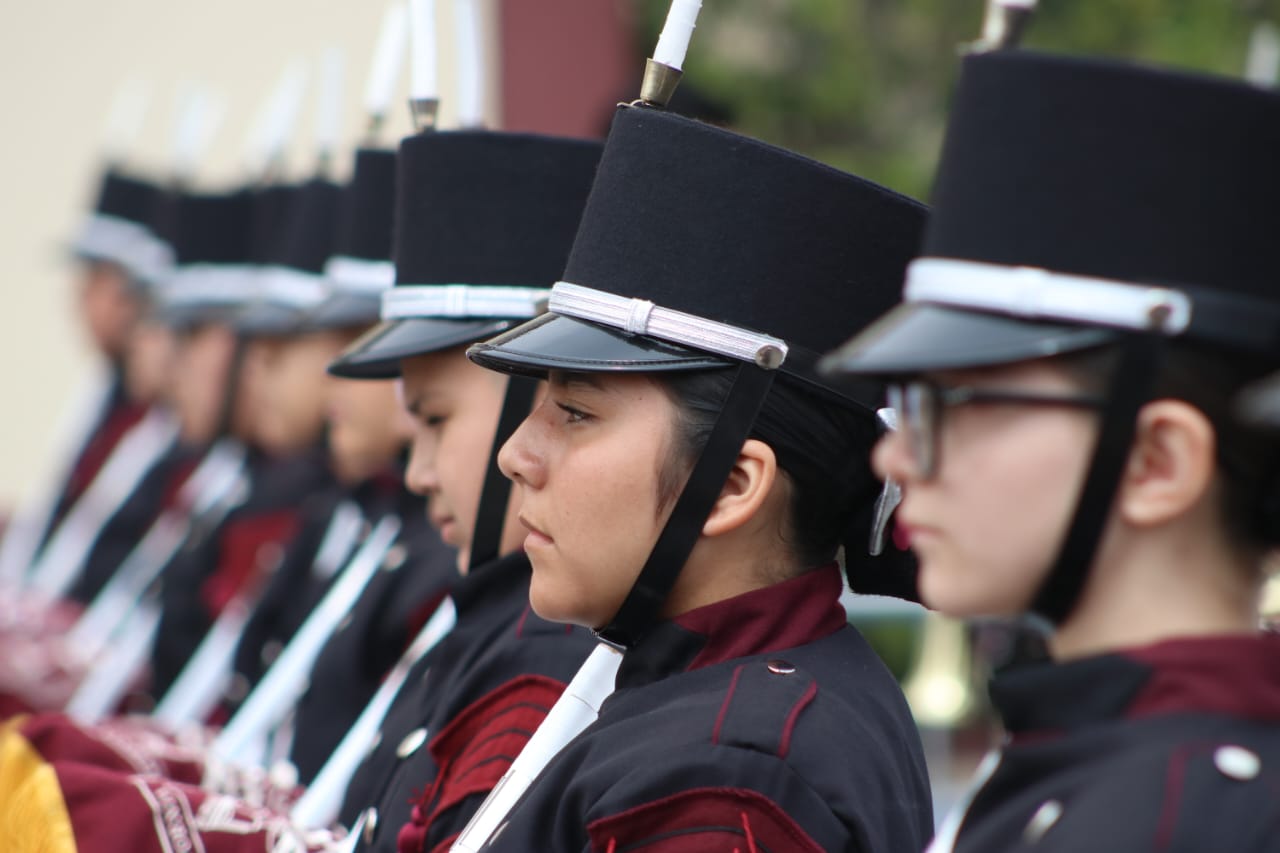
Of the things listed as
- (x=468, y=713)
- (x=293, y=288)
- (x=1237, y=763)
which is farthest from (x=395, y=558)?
(x=1237, y=763)

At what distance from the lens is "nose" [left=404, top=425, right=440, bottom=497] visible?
119 inches

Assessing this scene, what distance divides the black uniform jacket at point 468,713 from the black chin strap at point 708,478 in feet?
1.30

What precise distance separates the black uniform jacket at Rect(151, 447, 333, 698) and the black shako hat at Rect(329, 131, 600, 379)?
8.49 feet

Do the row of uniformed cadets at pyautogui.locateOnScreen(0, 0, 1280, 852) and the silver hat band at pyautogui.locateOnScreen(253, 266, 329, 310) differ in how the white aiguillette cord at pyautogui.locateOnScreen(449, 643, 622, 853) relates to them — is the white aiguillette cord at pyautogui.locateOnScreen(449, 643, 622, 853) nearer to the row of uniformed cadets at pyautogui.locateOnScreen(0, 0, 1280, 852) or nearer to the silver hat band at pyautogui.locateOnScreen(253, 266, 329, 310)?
the row of uniformed cadets at pyautogui.locateOnScreen(0, 0, 1280, 852)

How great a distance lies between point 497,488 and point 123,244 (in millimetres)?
5550

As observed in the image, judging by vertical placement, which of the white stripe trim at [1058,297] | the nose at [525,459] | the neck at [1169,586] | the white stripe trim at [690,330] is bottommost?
the nose at [525,459]

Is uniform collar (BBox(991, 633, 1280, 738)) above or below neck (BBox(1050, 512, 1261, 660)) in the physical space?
below

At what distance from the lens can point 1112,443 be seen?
61.3 inches

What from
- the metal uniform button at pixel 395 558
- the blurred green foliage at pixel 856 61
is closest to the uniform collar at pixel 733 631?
the metal uniform button at pixel 395 558

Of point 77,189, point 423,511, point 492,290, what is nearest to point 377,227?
point 423,511

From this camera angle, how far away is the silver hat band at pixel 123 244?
310 inches

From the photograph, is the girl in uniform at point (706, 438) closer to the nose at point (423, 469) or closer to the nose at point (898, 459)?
the nose at point (898, 459)

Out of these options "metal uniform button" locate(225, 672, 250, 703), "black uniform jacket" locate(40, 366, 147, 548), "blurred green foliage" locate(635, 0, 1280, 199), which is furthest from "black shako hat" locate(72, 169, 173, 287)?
"metal uniform button" locate(225, 672, 250, 703)

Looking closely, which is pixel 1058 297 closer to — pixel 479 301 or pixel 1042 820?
pixel 1042 820
